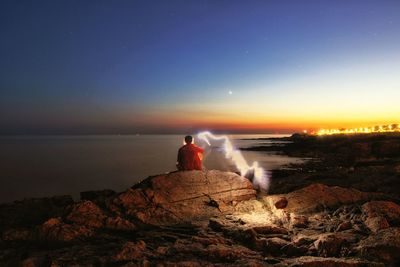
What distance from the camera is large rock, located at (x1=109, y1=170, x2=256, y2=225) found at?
7.83 m

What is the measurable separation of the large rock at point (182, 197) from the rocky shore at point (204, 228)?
Result: 0.10 ft

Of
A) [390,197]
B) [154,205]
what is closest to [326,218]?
[390,197]

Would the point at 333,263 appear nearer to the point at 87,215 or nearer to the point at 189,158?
the point at 87,215

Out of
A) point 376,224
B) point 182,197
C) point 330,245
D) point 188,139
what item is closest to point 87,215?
point 182,197

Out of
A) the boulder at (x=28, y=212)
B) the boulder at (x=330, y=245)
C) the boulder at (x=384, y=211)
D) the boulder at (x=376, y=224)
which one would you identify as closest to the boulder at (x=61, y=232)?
the boulder at (x=28, y=212)

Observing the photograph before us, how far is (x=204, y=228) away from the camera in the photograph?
7.14 meters

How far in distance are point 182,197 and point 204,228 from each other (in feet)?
5.86

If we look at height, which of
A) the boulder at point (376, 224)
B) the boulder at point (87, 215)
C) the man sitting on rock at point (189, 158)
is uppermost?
the man sitting on rock at point (189, 158)

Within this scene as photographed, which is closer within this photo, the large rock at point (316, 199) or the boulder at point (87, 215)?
the boulder at point (87, 215)

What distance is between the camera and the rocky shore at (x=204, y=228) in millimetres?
5379

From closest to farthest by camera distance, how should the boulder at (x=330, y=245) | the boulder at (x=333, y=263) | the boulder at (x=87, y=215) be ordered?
the boulder at (x=333, y=263)
the boulder at (x=330, y=245)
the boulder at (x=87, y=215)

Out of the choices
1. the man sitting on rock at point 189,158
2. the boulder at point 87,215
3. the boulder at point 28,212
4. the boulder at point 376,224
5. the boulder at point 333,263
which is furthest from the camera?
the man sitting on rock at point 189,158

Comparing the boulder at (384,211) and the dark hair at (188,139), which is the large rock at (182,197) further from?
the boulder at (384,211)

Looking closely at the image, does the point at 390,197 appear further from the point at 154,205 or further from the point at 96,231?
the point at 96,231
